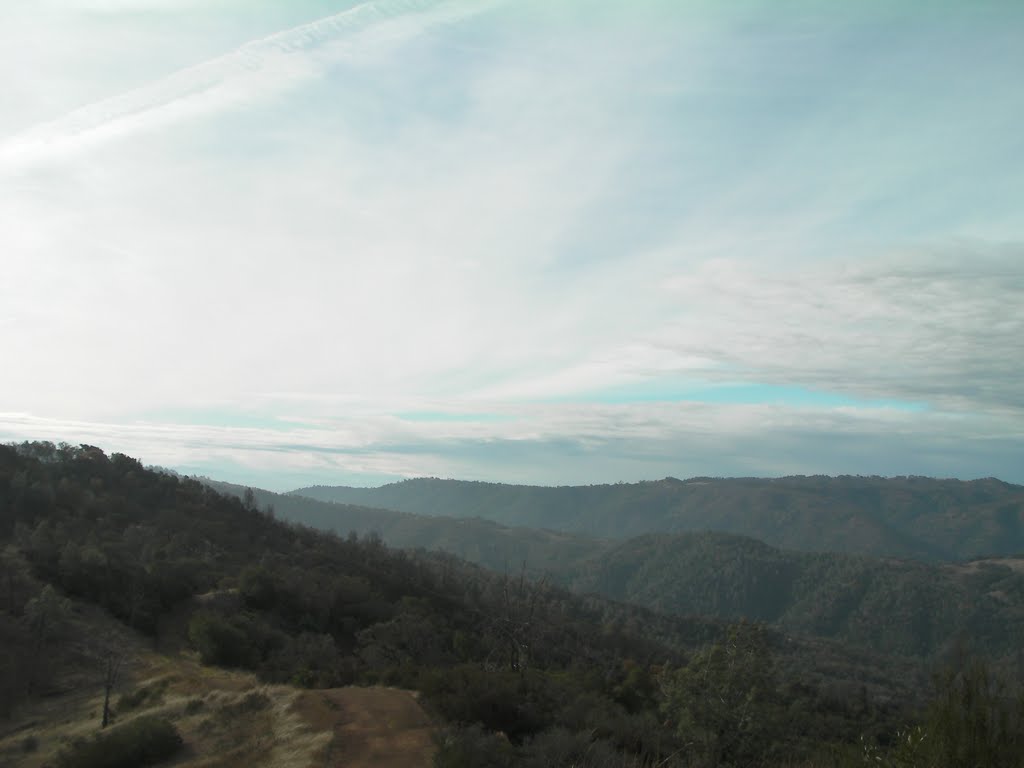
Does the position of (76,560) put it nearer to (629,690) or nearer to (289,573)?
(289,573)

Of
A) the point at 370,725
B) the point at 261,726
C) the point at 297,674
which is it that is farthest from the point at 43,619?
the point at 370,725

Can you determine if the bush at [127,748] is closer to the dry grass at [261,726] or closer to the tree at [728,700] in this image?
the dry grass at [261,726]

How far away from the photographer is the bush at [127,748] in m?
16.7

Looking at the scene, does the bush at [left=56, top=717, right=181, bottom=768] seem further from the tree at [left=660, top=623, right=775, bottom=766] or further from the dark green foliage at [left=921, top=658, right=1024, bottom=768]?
the dark green foliage at [left=921, top=658, right=1024, bottom=768]

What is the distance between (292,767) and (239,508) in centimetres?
7799

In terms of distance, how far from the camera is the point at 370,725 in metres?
16.2

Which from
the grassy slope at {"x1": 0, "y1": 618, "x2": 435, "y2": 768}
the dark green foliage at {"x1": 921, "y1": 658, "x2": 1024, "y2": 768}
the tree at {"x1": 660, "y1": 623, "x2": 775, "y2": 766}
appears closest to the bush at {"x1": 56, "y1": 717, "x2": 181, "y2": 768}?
Result: the grassy slope at {"x1": 0, "y1": 618, "x2": 435, "y2": 768}

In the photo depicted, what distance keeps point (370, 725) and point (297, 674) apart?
24.4 ft

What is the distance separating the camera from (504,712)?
1691 centimetres

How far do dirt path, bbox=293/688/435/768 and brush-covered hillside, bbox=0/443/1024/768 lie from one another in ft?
0.31

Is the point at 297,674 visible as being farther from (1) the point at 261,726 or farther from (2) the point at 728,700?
(2) the point at 728,700

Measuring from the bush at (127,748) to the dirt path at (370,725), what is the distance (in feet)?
10.3

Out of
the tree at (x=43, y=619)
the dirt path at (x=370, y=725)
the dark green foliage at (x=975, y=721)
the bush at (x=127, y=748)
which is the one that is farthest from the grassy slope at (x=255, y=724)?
the dark green foliage at (x=975, y=721)

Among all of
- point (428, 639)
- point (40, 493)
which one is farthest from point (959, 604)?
point (40, 493)
